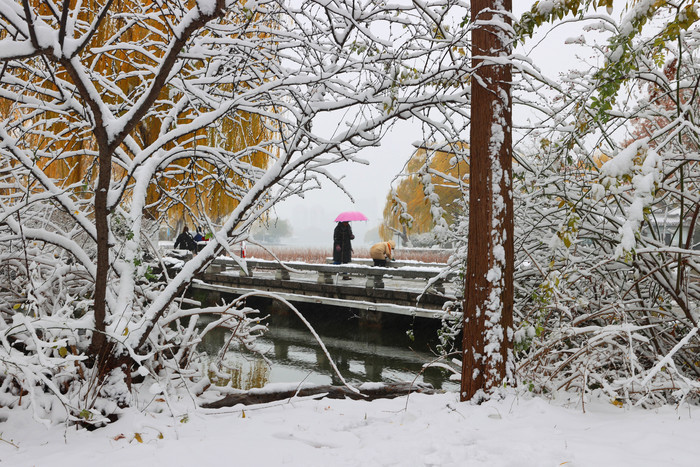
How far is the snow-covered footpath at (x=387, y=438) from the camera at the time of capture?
2.74 meters

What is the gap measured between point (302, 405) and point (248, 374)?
20.7ft

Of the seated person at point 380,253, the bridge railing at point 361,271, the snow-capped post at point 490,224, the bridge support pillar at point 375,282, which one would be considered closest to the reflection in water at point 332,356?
the bridge support pillar at point 375,282

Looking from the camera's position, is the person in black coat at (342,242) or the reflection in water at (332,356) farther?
the person in black coat at (342,242)

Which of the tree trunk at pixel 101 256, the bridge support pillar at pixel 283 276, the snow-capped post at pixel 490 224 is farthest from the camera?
the bridge support pillar at pixel 283 276

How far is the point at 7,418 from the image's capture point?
353 centimetres

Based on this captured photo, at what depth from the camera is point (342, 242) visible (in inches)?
684

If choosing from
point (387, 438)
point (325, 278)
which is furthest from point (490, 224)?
point (325, 278)

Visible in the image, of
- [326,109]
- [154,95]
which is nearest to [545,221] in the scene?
[326,109]

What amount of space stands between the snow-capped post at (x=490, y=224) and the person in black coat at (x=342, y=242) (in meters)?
13.4

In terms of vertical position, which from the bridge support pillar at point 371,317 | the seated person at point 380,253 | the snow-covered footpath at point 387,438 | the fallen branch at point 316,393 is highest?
the seated person at point 380,253

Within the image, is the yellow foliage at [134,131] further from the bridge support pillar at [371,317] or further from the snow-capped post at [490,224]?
the bridge support pillar at [371,317]

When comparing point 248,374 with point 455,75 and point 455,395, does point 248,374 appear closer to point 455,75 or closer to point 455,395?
point 455,395

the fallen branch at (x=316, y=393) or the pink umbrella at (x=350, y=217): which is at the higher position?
the pink umbrella at (x=350, y=217)

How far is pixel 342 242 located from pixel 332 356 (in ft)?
21.2
